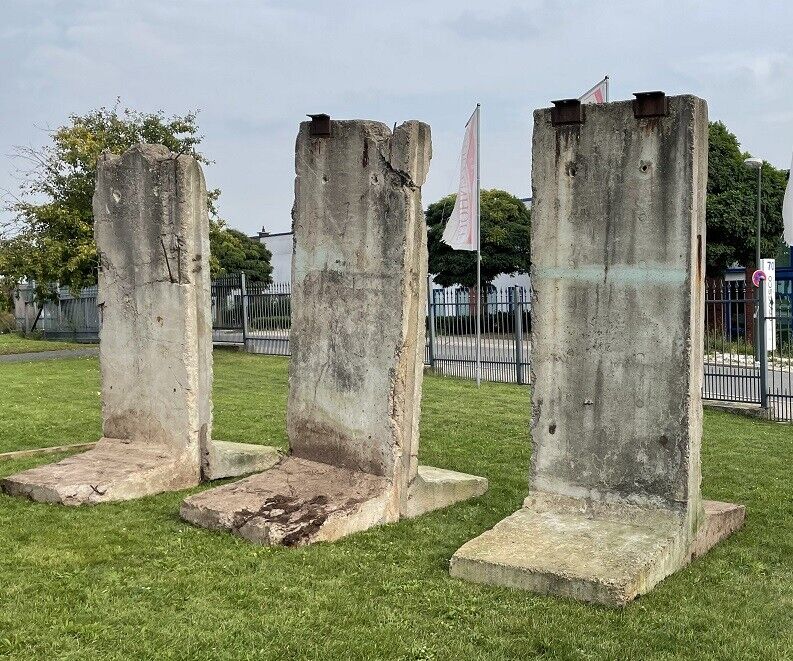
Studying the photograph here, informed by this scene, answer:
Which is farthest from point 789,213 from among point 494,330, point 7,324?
point 7,324

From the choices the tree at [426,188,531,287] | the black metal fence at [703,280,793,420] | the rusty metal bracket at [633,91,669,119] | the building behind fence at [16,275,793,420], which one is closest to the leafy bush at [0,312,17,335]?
the building behind fence at [16,275,793,420]

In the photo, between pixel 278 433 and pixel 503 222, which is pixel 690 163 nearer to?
pixel 278 433

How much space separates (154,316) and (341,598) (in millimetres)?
3515

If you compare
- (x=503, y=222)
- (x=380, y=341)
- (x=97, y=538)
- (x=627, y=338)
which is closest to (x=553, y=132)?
(x=627, y=338)

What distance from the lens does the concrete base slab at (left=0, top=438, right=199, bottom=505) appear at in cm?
577

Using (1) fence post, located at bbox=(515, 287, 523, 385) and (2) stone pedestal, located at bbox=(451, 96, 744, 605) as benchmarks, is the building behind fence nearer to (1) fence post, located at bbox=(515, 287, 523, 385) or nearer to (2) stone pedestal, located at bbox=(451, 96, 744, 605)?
(1) fence post, located at bbox=(515, 287, 523, 385)

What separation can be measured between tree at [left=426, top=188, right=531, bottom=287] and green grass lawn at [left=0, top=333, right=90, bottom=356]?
39.7 feet

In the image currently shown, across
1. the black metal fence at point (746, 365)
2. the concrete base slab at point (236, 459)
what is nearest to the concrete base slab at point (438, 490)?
the concrete base slab at point (236, 459)

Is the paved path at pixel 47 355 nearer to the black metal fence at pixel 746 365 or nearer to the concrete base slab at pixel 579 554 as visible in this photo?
the black metal fence at pixel 746 365

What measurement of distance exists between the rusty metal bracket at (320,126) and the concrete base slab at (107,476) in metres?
2.65

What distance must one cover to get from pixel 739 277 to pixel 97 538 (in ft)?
87.5

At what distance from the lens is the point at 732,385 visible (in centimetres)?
1161

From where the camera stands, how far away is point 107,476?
19.7ft

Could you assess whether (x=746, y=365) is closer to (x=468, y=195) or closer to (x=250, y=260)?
(x=468, y=195)
